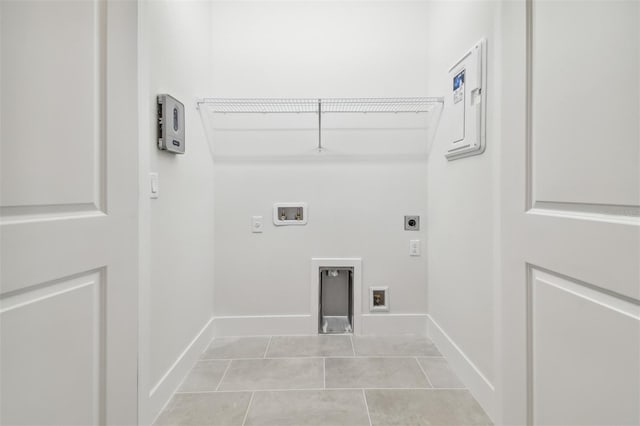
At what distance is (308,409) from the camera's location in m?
1.44

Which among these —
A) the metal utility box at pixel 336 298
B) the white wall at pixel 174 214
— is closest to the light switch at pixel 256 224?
the white wall at pixel 174 214

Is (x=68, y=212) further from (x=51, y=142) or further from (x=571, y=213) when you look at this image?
(x=571, y=213)

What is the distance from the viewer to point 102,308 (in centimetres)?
87

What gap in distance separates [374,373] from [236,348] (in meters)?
0.94

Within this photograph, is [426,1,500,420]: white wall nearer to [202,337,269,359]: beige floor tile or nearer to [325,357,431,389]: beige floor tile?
[325,357,431,389]: beige floor tile

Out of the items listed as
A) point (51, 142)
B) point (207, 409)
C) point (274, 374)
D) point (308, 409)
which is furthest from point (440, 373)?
point (51, 142)

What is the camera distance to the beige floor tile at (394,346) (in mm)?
1954

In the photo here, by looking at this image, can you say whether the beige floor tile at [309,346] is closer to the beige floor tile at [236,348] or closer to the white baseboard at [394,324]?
the beige floor tile at [236,348]

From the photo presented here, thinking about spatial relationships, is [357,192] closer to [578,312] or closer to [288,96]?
[288,96]

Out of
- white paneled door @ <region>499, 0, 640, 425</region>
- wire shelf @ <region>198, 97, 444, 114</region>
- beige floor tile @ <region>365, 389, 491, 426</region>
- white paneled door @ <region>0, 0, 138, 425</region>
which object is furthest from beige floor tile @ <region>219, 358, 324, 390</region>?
wire shelf @ <region>198, 97, 444, 114</region>

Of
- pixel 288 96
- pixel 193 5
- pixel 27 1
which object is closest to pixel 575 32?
pixel 27 1

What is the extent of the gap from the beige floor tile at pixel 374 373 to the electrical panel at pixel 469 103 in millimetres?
1261

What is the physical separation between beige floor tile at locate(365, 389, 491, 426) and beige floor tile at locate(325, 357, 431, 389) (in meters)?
0.07

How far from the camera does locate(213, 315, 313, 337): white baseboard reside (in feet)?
7.31
